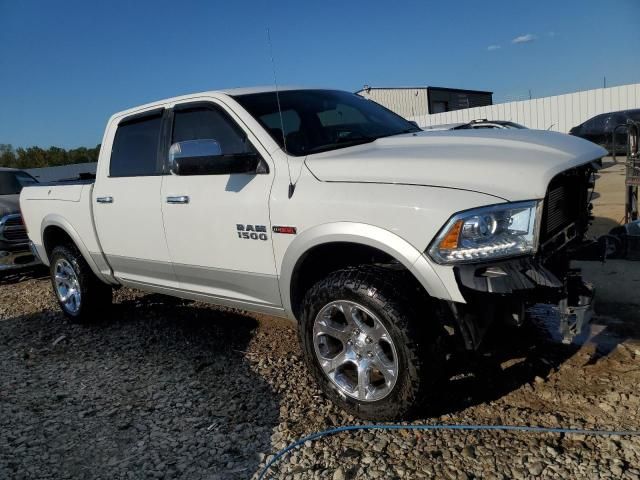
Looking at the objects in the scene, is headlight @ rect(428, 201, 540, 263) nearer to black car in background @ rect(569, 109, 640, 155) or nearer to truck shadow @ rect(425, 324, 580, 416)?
truck shadow @ rect(425, 324, 580, 416)

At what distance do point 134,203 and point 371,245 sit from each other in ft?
7.48

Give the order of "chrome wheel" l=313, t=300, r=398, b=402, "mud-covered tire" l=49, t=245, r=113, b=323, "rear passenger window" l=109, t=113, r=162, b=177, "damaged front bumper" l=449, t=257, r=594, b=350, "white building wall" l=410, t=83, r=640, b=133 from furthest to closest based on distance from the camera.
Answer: "white building wall" l=410, t=83, r=640, b=133
"mud-covered tire" l=49, t=245, r=113, b=323
"rear passenger window" l=109, t=113, r=162, b=177
"chrome wheel" l=313, t=300, r=398, b=402
"damaged front bumper" l=449, t=257, r=594, b=350

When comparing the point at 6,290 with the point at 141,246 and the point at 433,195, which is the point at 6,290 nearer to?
the point at 141,246

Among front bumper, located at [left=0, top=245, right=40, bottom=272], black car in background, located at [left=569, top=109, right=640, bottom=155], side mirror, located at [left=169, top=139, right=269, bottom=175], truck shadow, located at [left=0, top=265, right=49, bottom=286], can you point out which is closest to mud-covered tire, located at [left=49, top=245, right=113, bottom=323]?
front bumper, located at [left=0, top=245, right=40, bottom=272]

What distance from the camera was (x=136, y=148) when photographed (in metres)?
4.34

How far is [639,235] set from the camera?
5266mm

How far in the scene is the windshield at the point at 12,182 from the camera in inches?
343

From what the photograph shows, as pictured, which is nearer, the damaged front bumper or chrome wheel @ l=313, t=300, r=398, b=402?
the damaged front bumper

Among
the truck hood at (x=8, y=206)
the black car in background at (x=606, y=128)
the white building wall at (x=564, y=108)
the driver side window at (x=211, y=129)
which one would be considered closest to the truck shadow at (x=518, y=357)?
the driver side window at (x=211, y=129)

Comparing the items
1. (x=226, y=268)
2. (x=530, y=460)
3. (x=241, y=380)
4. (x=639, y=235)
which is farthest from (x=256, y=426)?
(x=639, y=235)

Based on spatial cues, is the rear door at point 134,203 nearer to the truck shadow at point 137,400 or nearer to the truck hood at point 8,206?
the truck shadow at point 137,400

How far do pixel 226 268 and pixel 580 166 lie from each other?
7.18 feet

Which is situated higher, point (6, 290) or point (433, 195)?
point (433, 195)

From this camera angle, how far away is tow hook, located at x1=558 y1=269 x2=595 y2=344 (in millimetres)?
2562
